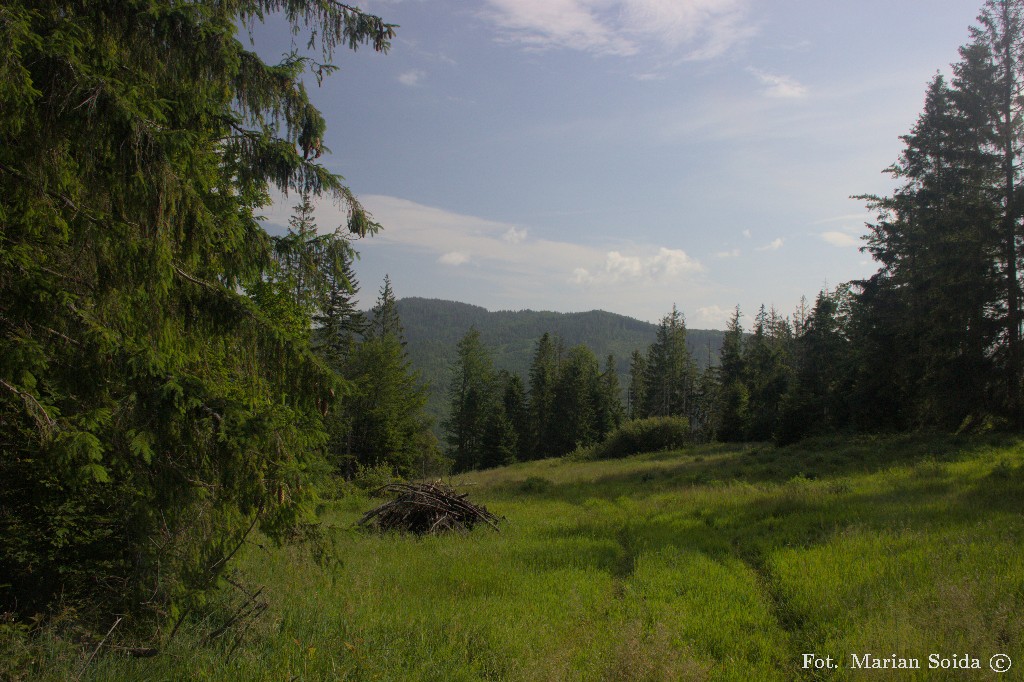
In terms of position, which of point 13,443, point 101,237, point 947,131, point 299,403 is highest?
point 947,131

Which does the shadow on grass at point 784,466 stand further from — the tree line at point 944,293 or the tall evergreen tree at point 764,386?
the tall evergreen tree at point 764,386

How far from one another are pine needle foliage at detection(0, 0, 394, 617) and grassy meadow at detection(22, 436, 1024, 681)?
45.9 inches

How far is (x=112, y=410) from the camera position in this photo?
4.24 metres

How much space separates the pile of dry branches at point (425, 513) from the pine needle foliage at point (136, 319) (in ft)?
25.0

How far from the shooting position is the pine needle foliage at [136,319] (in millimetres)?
3996

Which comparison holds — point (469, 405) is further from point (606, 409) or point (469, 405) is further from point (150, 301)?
point (150, 301)

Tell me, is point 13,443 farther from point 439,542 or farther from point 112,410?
point 439,542

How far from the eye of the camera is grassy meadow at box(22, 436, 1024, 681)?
4957mm

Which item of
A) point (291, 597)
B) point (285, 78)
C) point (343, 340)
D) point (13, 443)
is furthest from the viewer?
point (343, 340)

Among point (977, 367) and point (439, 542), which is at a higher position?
point (977, 367)

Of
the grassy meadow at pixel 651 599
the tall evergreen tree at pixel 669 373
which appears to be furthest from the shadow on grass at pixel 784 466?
the tall evergreen tree at pixel 669 373

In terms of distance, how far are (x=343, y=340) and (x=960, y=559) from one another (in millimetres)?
33134

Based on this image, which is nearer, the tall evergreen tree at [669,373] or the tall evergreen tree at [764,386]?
the tall evergreen tree at [764,386]

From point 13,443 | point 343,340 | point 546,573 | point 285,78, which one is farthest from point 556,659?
point 343,340
